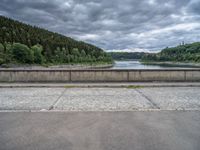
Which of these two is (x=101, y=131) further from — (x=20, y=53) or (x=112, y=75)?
(x=20, y=53)

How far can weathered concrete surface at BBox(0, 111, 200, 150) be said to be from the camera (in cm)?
331

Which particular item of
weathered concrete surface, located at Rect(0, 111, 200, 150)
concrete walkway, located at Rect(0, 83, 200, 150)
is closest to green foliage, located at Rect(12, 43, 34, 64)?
concrete walkway, located at Rect(0, 83, 200, 150)

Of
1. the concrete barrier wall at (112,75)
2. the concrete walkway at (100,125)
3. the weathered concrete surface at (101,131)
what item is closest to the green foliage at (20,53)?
the concrete barrier wall at (112,75)

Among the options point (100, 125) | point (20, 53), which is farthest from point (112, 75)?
point (20, 53)

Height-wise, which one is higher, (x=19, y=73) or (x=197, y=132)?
(x=19, y=73)

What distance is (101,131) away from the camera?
396cm

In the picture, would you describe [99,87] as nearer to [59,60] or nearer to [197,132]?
[197,132]

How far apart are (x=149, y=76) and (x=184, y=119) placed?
24.7 ft

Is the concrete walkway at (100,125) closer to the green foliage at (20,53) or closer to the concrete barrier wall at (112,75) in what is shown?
the concrete barrier wall at (112,75)

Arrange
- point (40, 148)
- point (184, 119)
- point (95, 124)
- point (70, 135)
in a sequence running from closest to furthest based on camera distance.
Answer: point (40, 148) → point (70, 135) → point (95, 124) → point (184, 119)

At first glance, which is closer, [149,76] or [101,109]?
[101,109]

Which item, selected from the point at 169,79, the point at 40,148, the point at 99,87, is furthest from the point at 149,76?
the point at 40,148

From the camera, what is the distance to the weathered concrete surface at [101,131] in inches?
130

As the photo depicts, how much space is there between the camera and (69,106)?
6.18 m
